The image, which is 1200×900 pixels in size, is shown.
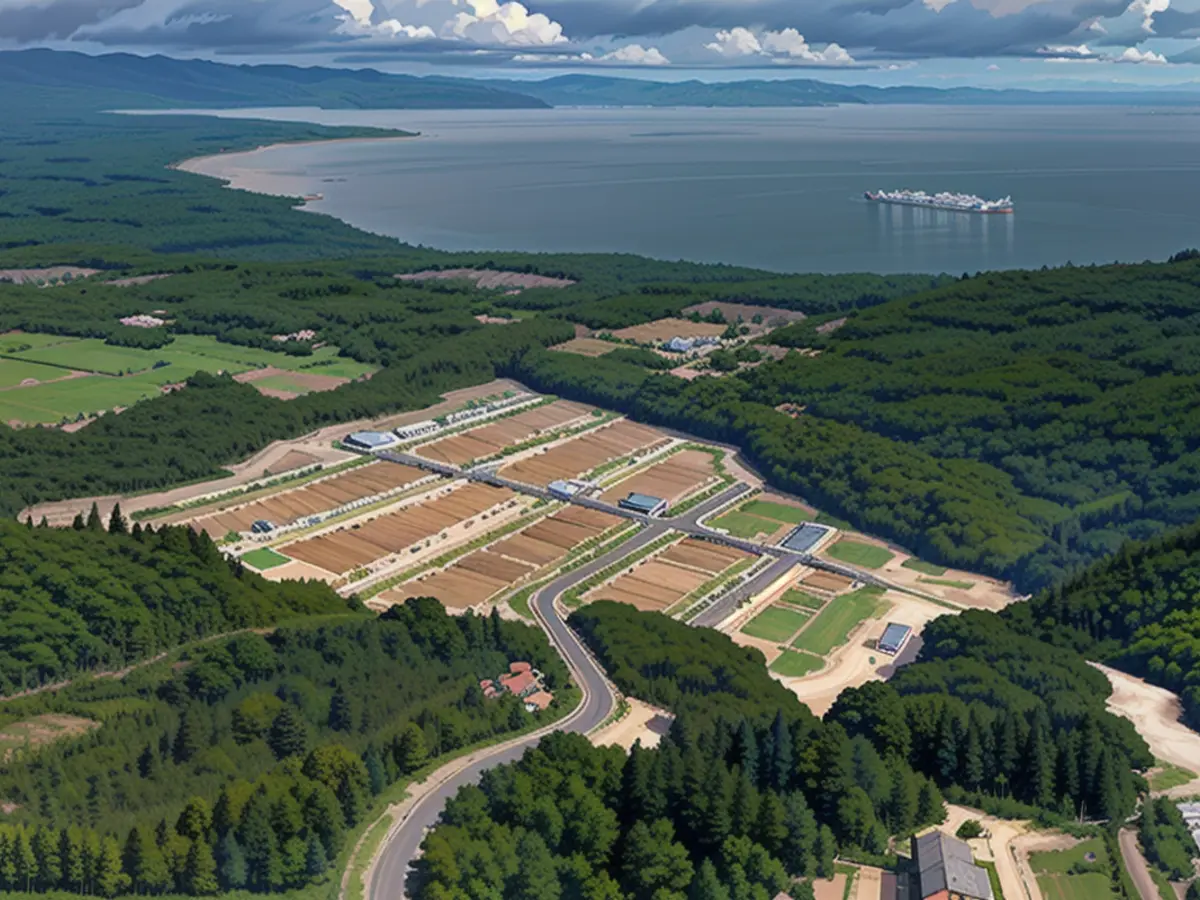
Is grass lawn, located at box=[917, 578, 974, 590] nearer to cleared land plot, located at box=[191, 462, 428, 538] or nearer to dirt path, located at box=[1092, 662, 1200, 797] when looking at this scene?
dirt path, located at box=[1092, 662, 1200, 797]

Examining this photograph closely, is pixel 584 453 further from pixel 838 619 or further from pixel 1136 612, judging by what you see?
pixel 1136 612

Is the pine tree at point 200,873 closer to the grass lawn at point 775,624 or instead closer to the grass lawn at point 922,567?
the grass lawn at point 775,624

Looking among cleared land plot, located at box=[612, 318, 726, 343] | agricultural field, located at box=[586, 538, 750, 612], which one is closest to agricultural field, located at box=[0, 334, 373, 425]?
cleared land plot, located at box=[612, 318, 726, 343]

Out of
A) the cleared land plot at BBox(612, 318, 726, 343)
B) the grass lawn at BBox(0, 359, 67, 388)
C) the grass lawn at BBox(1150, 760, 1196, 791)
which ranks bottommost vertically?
the grass lawn at BBox(1150, 760, 1196, 791)

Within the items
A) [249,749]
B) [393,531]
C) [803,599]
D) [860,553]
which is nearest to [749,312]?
[860,553]

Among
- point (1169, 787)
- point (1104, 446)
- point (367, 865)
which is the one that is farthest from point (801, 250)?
point (367, 865)

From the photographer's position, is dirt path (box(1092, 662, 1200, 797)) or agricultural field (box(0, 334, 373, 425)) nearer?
dirt path (box(1092, 662, 1200, 797))
